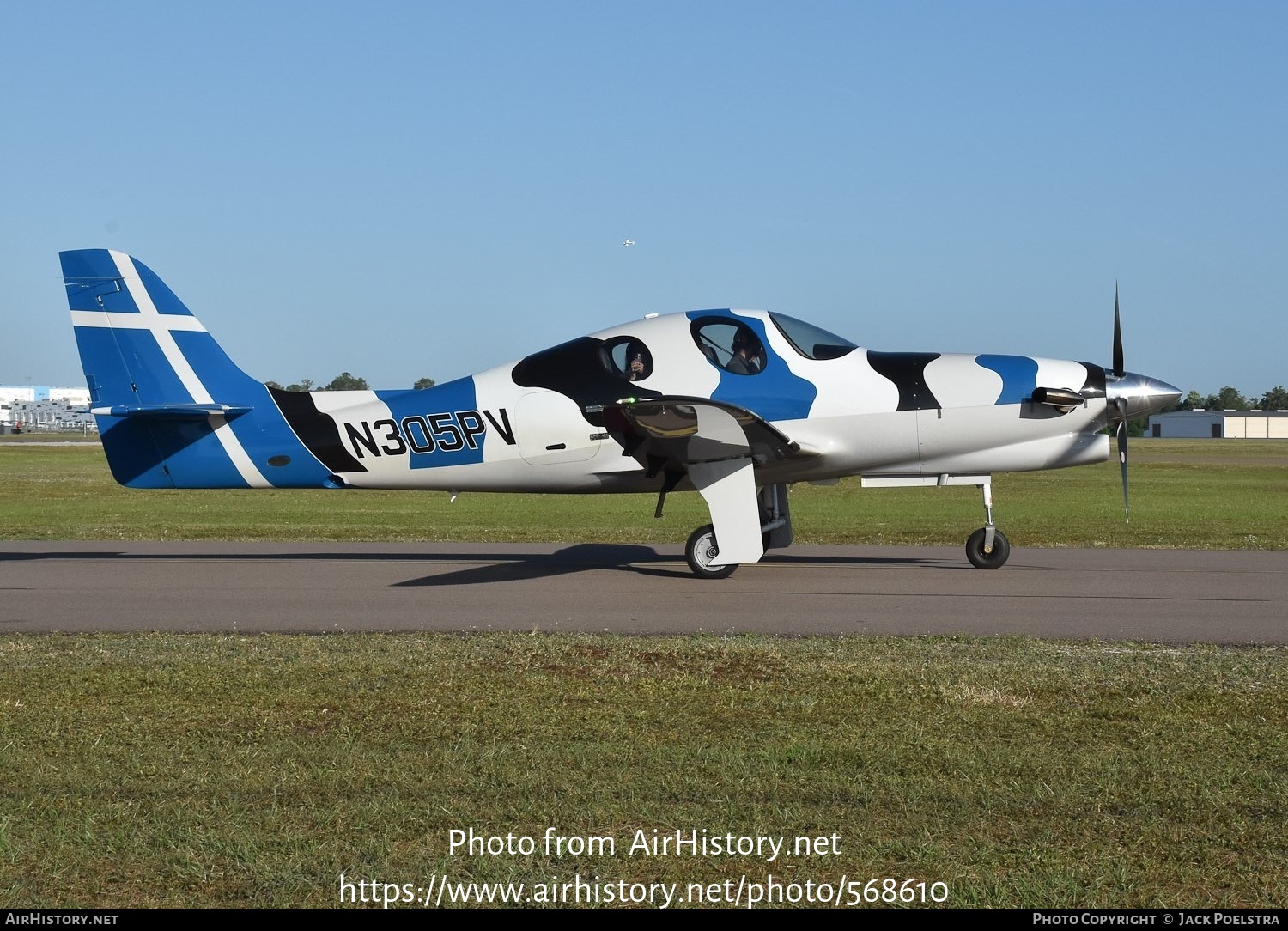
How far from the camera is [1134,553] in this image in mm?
16750

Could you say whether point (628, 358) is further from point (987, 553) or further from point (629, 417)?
point (987, 553)

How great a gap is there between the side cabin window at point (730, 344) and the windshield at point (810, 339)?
346 mm

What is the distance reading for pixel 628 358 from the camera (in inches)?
554

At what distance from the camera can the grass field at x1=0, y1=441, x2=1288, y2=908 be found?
4.59 metres

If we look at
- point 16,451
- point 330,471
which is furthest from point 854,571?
point 16,451

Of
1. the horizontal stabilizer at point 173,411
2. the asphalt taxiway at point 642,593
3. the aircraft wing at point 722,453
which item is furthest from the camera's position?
the horizontal stabilizer at point 173,411

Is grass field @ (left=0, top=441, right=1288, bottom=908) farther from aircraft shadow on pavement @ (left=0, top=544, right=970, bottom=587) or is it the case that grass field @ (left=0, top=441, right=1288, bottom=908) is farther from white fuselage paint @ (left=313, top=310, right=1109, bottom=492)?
aircraft shadow on pavement @ (left=0, top=544, right=970, bottom=587)

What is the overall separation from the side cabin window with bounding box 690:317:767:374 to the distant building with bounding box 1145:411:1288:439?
126m

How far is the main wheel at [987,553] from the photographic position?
49.0ft

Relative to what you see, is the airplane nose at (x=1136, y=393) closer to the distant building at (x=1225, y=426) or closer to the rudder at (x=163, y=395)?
the rudder at (x=163, y=395)

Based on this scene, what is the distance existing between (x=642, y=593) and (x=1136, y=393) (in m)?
5.92

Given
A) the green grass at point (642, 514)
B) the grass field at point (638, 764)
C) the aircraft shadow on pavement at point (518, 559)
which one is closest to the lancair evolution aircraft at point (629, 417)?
the aircraft shadow on pavement at point (518, 559)

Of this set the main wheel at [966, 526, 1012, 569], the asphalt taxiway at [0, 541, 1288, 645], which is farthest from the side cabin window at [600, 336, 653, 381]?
the main wheel at [966, 526, 1012, 569]

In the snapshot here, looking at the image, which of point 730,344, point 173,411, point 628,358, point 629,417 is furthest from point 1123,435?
point 173,411
